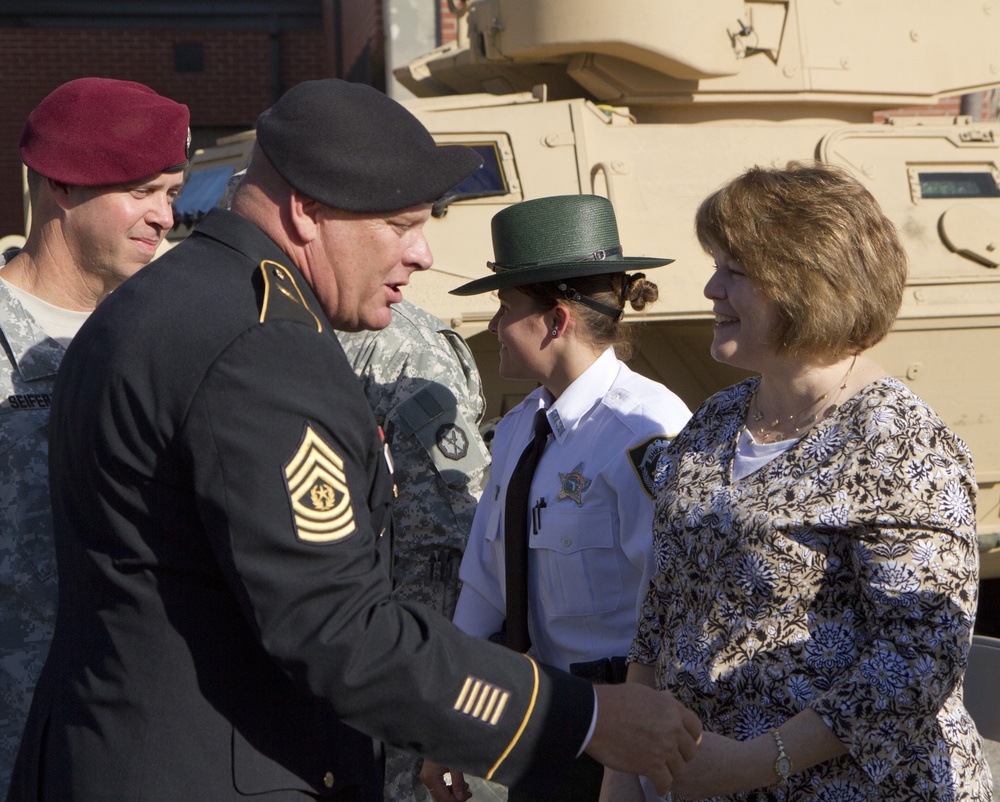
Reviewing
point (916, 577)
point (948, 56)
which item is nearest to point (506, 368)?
point (916, 577)

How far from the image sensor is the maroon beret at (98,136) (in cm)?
263

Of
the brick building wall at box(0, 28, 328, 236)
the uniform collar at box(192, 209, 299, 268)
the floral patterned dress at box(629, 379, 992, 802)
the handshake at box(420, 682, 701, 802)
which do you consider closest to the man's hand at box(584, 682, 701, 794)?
the handshake at box(420, 682, 701, 802)

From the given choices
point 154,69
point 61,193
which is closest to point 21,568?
point 61,193

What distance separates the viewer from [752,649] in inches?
80.4

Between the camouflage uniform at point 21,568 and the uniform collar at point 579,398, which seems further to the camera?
the uniform collar at point 579,398

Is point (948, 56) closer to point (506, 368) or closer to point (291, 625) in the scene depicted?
point (506, 368)

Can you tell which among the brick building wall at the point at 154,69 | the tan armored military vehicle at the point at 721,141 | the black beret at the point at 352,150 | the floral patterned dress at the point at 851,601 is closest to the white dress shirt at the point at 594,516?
the floral patterned dress at the point at 851,601

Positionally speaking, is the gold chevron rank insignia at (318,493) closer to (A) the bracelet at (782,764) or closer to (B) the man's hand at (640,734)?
(B) the man's hand at (640,734)

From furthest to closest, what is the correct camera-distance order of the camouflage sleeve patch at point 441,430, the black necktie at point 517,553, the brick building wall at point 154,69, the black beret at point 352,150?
the brick building wall at point 154,69
the camouflage sleeve patch at point 441,430
the black necktie at point 517,553
the black beret at point 352,150

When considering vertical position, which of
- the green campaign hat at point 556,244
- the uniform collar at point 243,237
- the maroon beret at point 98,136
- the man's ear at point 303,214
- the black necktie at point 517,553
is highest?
the man's ear at point 303,214

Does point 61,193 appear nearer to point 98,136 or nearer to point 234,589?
point 98,136

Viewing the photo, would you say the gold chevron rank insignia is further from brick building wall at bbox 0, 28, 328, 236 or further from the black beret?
brick building wall at bbox 0, 28, 328, 236

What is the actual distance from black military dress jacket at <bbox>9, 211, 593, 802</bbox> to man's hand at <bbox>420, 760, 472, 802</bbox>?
0.93m

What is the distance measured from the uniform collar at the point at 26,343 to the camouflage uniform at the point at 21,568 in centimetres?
6
